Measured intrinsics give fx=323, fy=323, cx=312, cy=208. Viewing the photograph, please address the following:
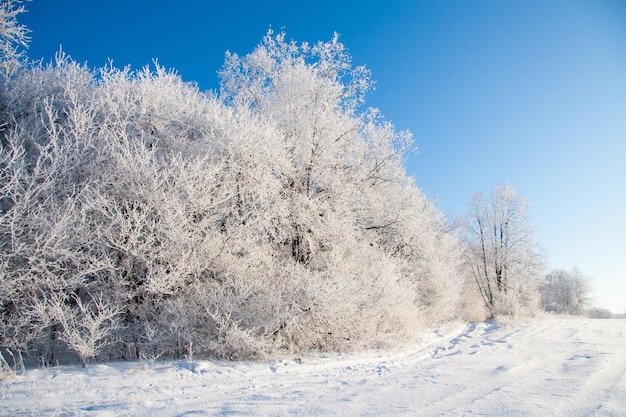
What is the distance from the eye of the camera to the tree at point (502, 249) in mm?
23984

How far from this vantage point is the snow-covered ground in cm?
346

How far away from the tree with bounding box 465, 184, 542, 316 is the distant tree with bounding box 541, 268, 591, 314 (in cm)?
2431

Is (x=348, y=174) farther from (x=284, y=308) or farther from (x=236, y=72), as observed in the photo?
(x=236, y=72)

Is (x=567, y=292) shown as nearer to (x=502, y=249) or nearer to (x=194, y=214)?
(x=502, y=249)

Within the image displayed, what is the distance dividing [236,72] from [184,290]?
36.2 feet

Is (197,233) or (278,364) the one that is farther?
(197,233)

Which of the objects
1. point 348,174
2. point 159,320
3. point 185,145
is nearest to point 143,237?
point 159,320

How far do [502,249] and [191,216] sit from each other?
25203mm

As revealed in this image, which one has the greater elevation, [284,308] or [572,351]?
[284,308]

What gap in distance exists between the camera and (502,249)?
25.1 m

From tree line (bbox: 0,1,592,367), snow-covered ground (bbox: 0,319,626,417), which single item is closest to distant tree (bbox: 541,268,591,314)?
tree line (bbox: 0,1,592,367)

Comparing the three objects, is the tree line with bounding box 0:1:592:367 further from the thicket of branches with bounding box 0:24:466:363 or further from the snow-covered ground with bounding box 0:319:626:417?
the snow-covered ground with bounding box 0:319:626:417

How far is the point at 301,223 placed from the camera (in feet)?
31.7

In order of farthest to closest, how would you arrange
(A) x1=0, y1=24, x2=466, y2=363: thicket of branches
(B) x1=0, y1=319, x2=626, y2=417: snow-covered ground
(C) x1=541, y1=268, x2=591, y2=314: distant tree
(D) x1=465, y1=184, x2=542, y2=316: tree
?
(C) x1=541, y1=268, x2=591, y2=314: distant tree, (D) x1=465, y1=184, x2=542, y2=316: tree, (A) x1=0, y1=24, x2=466, y2=363: thicket of branches, (B) x1=0, y1=319, x2=626, y2=417: snow-covered ground
